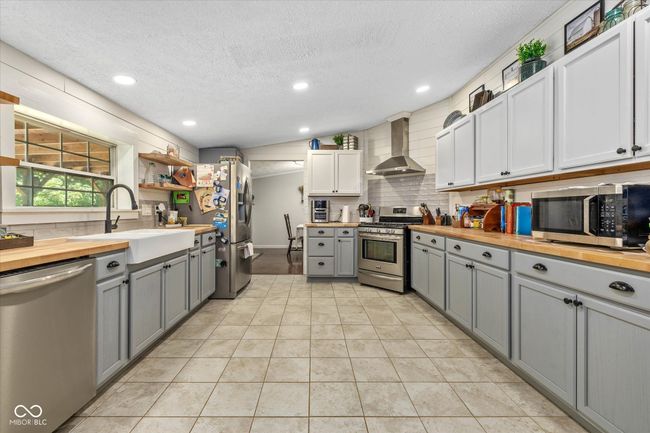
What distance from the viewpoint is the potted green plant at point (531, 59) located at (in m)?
2.05

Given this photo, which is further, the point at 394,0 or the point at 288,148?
the point at 288,148

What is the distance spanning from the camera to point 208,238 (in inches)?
126

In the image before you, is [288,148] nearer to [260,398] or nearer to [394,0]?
[394,0]

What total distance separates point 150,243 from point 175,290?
67 centimetres

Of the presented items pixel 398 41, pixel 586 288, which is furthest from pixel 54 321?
pixel 398 41

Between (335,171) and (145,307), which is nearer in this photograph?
(145,307)

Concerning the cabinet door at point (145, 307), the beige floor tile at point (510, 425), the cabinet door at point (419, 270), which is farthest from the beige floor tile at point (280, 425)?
the cabinet door at point (419, 270)

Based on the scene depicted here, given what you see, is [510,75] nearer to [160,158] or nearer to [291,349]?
[291,349]

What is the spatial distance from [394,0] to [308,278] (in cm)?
367

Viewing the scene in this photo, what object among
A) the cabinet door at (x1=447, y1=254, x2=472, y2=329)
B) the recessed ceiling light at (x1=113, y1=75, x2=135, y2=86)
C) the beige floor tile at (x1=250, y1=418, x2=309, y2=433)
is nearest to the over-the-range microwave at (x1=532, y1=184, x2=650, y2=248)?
the cabinet door at (x1=447, y1=254, x2=472, y2=329)

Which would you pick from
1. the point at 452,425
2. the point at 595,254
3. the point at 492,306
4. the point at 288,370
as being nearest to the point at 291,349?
the point at 288,370

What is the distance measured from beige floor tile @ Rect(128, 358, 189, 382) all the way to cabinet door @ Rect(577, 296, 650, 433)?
7.72ft

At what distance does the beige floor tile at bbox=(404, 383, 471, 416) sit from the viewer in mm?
1469

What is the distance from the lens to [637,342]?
3.53ft
